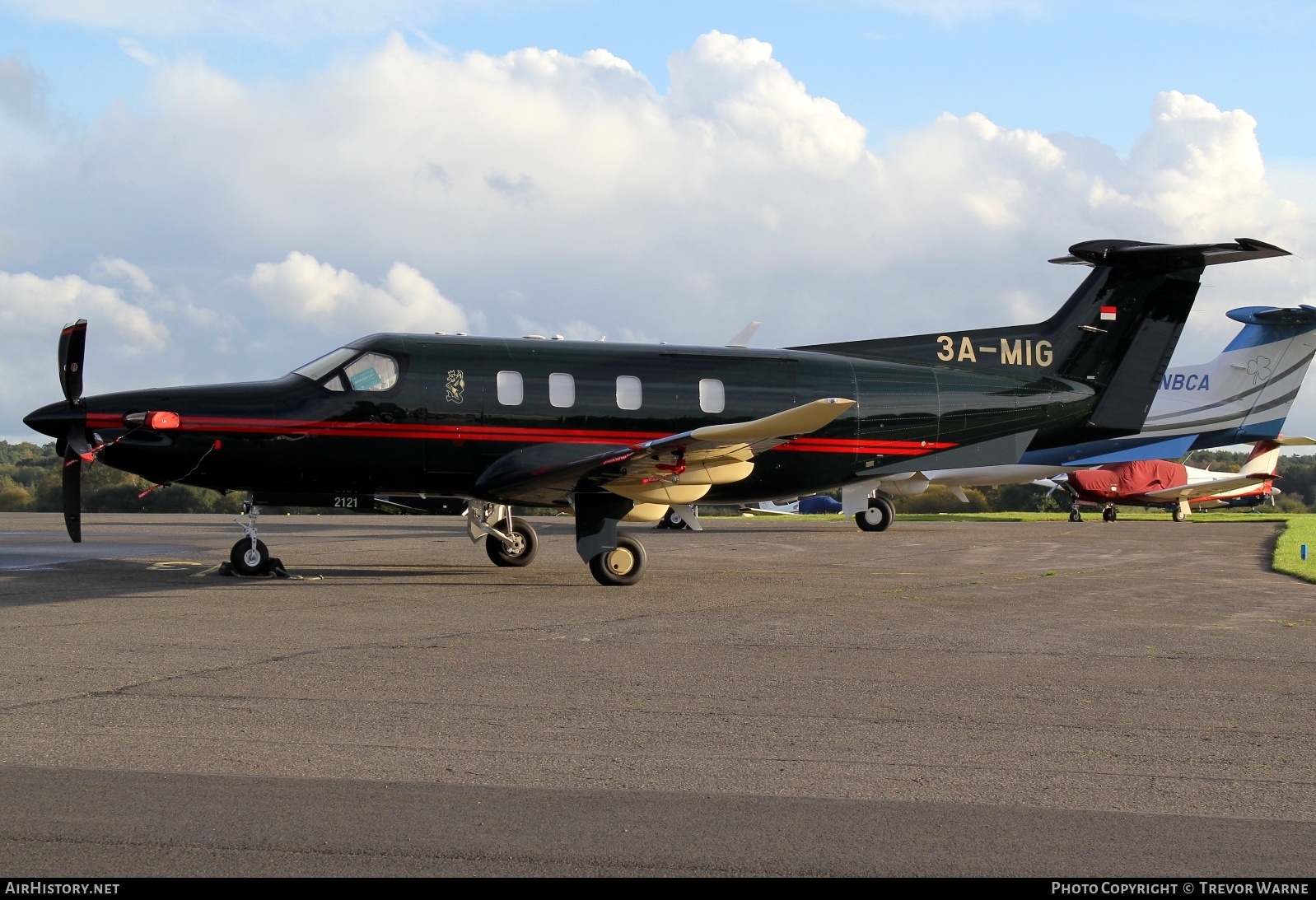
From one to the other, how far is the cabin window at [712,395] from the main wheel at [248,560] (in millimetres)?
6347

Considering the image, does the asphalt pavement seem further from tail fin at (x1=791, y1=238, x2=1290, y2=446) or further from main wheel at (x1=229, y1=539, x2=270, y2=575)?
tail fin at (x1=791, y1=238, x2=1290, y2=446)

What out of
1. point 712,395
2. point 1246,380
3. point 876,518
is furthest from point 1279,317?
point 712,395

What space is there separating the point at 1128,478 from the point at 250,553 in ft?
146

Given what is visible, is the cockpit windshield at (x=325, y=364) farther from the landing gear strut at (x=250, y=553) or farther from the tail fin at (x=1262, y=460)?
the tail fin at (x=1262, y=460)

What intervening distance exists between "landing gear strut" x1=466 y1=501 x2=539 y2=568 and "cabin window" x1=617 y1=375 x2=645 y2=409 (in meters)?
2.87

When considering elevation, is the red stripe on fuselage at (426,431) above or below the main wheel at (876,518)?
above

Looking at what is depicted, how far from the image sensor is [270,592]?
13242 mm

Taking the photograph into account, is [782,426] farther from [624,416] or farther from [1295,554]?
[1295,554]

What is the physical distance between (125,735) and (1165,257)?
1654cm

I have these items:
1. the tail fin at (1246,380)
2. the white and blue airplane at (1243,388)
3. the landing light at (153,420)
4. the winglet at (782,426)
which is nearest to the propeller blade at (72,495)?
the landing light at (153,420)

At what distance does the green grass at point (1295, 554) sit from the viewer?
683 inches

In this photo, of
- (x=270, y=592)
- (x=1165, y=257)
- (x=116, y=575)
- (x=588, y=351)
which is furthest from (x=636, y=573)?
(x=1165, y=257)

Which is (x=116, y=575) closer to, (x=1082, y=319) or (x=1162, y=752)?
(x=1162, y=752)

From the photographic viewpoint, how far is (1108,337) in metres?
18.0
